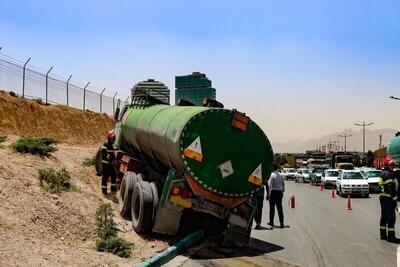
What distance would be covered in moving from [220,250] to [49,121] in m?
30.4

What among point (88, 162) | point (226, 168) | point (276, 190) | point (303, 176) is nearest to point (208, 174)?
point (226, 168)

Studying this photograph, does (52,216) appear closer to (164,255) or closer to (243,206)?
(164,255)

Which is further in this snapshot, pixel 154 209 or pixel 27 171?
pixel 27 171

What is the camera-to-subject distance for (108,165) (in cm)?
1703

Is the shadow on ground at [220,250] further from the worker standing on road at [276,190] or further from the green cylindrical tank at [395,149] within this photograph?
the green cylindrical tank at [395,149]

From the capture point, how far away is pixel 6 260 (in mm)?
7430

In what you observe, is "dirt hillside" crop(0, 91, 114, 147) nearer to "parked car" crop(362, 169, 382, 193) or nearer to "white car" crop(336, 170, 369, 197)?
"white car" crop(336, 170, 369, 197)

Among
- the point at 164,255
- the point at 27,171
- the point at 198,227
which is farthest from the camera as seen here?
the point at 27,171

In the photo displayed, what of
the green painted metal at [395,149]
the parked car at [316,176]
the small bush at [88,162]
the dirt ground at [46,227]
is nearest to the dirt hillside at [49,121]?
the small bush at [88,162]

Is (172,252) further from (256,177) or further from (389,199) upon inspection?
(389,199)

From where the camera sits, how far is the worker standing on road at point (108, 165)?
16.9m

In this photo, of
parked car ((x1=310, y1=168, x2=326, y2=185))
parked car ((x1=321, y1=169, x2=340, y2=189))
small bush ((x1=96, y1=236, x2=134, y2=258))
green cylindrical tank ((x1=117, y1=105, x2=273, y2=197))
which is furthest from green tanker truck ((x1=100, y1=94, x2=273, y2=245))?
parked car ((x1=310, y1=168, x2=326, y2=185))

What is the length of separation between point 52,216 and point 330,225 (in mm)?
8300

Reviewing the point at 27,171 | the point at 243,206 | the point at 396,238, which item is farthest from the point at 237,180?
the point at 27,171
